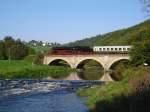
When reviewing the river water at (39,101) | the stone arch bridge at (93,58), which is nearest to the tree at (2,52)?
the stone arch bridge at (93,58)

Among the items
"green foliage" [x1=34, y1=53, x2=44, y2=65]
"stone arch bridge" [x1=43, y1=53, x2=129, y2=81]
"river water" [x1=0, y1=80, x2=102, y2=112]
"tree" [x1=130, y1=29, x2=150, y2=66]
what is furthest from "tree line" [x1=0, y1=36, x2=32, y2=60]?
"river water" [x1=0, y1=80, x2=102, y2=112]

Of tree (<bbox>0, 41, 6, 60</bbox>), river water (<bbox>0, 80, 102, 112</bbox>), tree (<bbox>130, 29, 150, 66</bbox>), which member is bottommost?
river water (<bbox>0, 80, 102, 112</bbox>)

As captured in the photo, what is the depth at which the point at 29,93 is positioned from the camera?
146 feet

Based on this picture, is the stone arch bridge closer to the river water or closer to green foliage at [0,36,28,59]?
green foliage at [0,36,28,59]

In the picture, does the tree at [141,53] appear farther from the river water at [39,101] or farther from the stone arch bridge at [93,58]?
the river water at [39,101]

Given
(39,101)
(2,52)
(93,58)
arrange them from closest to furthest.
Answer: (39,101) < (93,58) < (2,52)

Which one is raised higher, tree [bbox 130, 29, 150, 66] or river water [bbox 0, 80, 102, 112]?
tree [bbox 130, 29, 150, 66]

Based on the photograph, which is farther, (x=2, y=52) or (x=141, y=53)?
(x=2, y=52)

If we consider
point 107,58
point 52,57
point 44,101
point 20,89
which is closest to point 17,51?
point 52,57

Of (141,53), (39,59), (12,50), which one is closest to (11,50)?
(12,50)

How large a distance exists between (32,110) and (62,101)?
6.72 m

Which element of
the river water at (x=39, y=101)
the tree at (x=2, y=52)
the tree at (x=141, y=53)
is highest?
the tree at (x=2, y=52)

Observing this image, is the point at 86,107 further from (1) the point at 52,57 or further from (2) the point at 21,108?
(1) the point at 52,57

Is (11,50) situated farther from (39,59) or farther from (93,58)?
(93,58)
